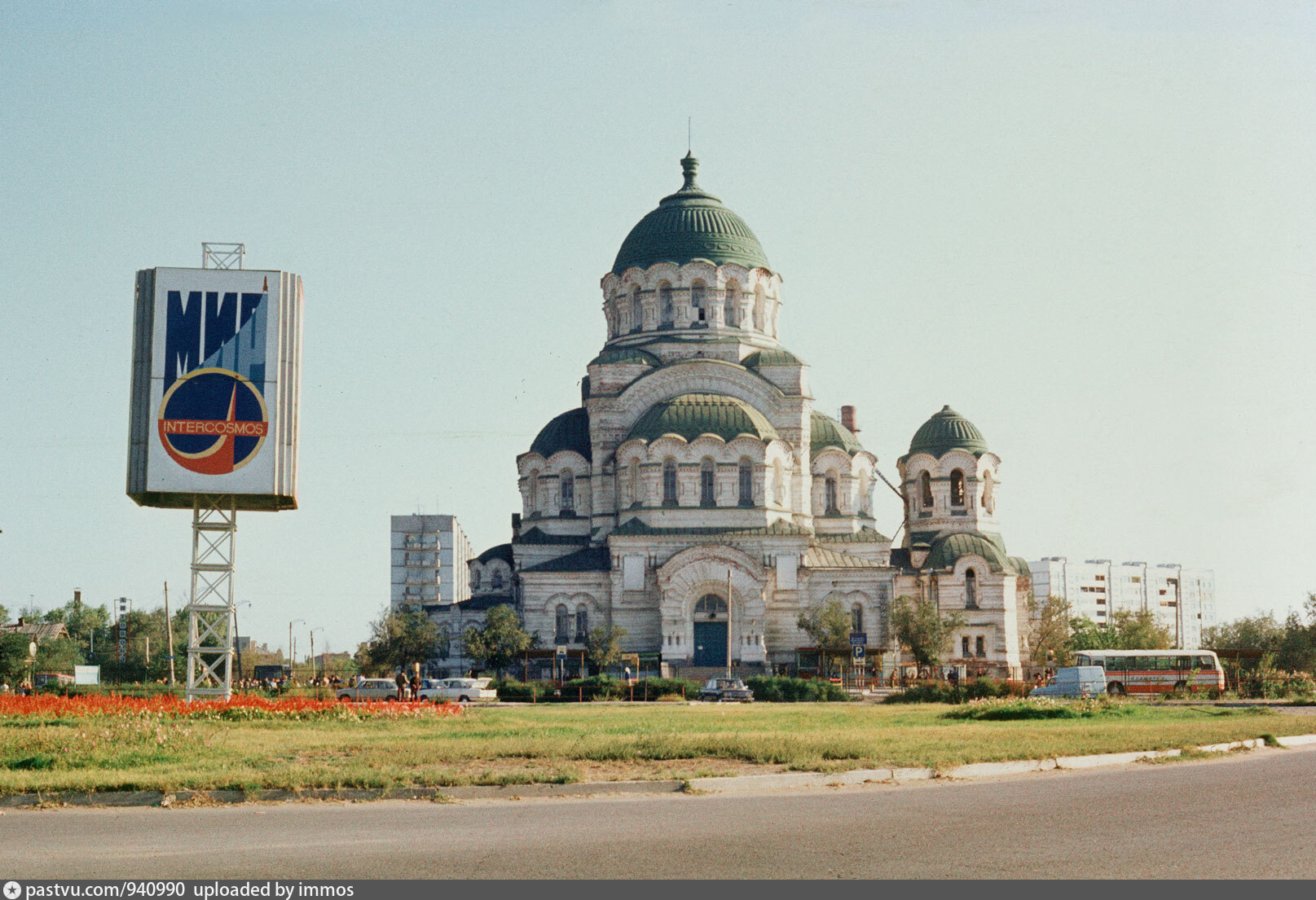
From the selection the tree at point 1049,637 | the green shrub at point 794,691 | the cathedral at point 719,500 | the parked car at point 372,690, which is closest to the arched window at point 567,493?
the cathedral at point 719,500

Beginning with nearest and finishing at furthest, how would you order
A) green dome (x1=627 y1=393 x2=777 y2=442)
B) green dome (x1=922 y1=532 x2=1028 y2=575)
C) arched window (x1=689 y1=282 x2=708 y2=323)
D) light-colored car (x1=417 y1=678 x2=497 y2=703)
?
light-colored car (x1=417 y1=678 x2=497 y2=703) → green dome (x1=627 y1=393 x2=777 y2=442) → green dome (x1=922 y1=532 x2=1028 y2=575) → arched window (x1=689 y1=282 x2=708 y2=323)

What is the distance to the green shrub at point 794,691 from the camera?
148 ft

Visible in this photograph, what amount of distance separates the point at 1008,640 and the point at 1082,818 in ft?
169

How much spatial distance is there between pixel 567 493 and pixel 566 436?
9.46 ft

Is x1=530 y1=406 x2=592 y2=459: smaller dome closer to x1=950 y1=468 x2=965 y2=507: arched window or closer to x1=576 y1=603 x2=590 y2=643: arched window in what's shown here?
x1=576 y1=603 x2=590 y2=643: arched window

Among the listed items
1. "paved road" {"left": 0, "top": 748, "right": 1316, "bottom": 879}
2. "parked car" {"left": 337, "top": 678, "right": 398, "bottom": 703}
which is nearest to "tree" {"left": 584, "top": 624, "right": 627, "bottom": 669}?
"parked car" {"left": 337, "top": 678, "right": 398, "bottom": 703}

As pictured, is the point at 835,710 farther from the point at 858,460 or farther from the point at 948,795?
the point at 858,460

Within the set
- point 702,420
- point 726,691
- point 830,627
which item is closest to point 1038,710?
point 726,691

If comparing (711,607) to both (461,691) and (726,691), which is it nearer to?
(726,691)

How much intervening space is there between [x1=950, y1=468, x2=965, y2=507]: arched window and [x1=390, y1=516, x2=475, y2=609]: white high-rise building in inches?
3529

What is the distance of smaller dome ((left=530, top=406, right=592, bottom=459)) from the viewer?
66.4 metres

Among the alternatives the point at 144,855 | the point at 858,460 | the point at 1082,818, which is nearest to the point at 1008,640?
the point at 858,460

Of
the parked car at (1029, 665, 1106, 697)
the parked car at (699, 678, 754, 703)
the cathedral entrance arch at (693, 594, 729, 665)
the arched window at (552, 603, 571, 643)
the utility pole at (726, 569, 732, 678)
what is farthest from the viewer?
the arched window at (552, 603, 571, 643)

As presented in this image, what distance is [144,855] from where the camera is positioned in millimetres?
11273
